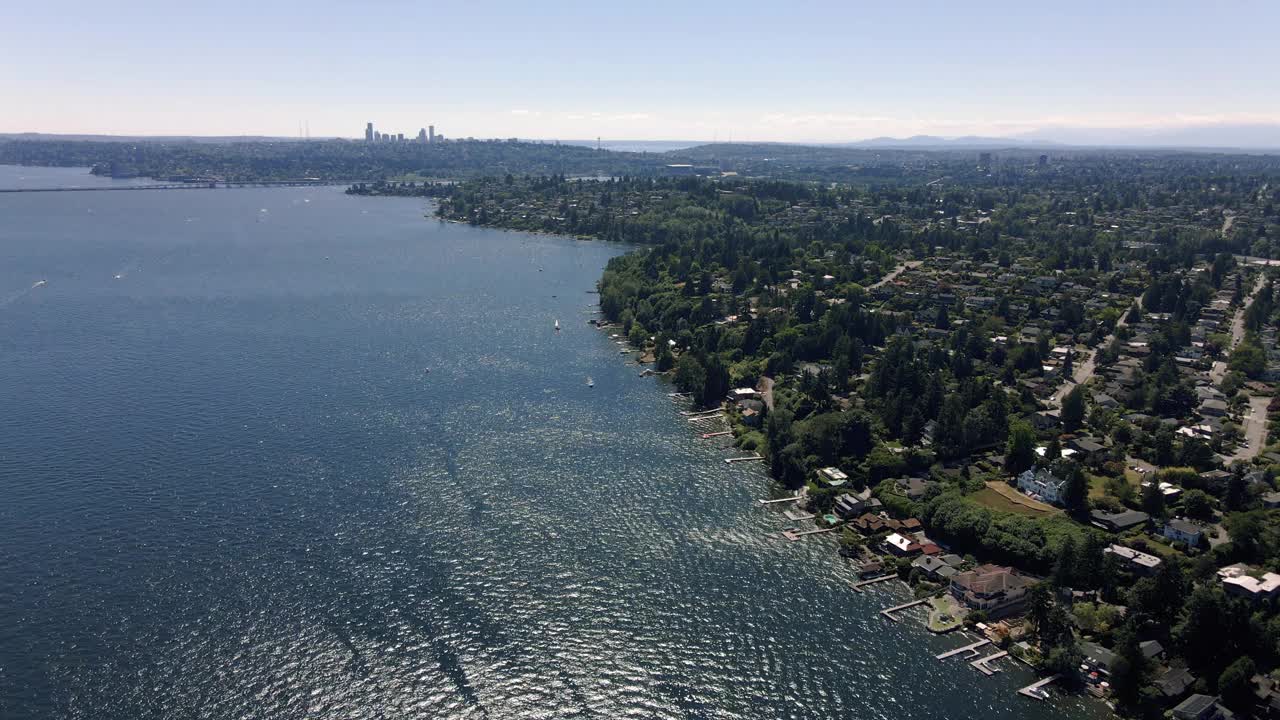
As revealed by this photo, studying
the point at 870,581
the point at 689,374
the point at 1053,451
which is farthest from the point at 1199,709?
the point at 689,374

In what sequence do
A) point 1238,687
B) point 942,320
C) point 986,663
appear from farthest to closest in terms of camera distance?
point 942,320, point 986,663, point 1238,687

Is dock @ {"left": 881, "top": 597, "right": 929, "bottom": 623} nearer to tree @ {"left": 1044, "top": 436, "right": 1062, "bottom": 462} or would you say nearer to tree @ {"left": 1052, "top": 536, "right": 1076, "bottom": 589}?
tree @ {"left": 1052, "top": 536, "right": 1076, "bottom": 589}

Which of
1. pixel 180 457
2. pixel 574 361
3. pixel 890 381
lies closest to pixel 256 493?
pixel 180 457

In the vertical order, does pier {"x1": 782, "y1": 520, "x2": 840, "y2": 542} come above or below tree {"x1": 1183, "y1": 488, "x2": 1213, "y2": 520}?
below

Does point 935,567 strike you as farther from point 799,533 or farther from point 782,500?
point 782,500

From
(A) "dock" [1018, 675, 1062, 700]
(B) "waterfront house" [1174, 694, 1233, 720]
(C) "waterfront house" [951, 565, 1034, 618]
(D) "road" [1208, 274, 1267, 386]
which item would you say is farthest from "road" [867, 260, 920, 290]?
(B) "waterfront house" [1174, 694, 1233, 720]

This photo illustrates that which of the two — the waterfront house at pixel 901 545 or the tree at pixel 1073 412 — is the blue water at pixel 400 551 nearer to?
the waterfront house at pixel 901 545

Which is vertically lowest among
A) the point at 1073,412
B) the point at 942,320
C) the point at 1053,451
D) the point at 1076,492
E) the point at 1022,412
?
the point at 1076,492
